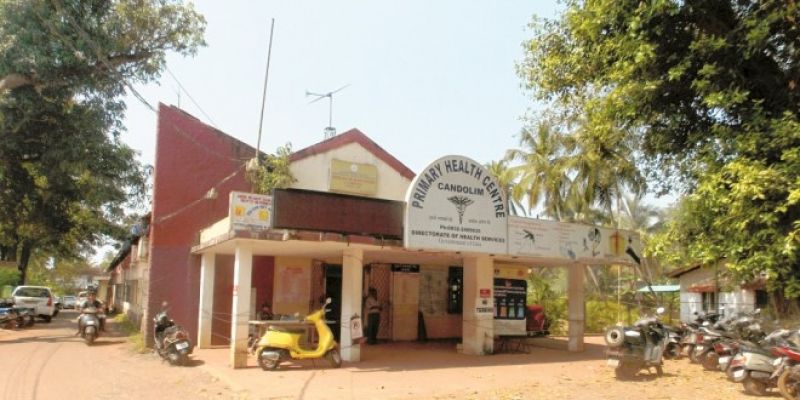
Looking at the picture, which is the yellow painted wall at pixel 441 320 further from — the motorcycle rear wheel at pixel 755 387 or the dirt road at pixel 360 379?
the motorcycle rear wheel at pixel 755 387

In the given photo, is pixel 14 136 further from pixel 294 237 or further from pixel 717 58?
pixel 717 58

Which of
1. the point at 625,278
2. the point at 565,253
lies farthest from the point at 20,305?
the point at 625,278

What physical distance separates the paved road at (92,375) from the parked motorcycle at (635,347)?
6.64 meters

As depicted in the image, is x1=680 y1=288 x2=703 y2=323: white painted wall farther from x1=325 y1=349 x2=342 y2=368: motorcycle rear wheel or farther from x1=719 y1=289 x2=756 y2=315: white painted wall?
x1=325 y1=349 x2=342 y2=368: motorcycle rear wheel

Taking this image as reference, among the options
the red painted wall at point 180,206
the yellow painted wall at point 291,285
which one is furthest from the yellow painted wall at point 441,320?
the red painted wall at point 180,206

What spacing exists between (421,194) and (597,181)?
2066 cm

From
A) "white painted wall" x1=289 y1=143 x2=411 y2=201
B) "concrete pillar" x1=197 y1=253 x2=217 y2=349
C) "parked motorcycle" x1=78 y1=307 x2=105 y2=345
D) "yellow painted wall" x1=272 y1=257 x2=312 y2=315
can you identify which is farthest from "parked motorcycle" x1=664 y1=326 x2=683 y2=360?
"parked motorcycle" x1=78 y1=307 x2=105 y2=345

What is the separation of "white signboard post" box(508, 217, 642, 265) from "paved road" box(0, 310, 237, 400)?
23.4 feet

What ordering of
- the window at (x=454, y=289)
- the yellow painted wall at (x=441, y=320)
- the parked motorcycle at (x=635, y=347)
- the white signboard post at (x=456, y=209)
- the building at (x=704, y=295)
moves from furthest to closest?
1. the building at (x=704, y=295)
2. the window at (x=454, y=289)
3. the yellow painted wall at (x=441, y=320)
4. the white signboard post at (x=456, y=209)
5. the parked motorcycle at (x=635, y=347)

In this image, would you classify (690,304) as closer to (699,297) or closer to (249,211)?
(699,297)

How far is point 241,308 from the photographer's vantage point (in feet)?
40.1

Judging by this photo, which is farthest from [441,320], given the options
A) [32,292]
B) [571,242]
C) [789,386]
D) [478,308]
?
[32,292]

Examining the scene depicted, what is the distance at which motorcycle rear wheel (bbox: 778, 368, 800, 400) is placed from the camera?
9359 mm

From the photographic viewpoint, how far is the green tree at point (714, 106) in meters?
8.22
